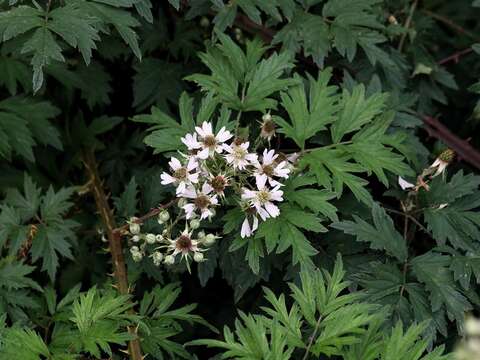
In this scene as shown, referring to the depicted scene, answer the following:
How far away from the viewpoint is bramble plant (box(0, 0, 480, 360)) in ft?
7.60

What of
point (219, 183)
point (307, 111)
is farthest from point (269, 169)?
point (307, 111)

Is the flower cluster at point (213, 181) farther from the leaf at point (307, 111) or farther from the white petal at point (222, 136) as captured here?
the leaf at point (307, 111)

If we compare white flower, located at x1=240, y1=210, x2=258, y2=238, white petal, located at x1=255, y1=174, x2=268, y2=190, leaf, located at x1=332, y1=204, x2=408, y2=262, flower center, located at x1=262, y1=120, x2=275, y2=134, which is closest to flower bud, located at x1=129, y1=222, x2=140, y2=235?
white flower, located at x1=240, y1=210, x2=258, y2=238

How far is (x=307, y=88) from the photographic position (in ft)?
9.77

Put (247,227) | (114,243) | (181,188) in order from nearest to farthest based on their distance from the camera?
(181,188) → (247,227) → (114,243)

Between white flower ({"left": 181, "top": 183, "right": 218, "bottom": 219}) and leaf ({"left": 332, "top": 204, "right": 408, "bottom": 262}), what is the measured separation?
1.64ft

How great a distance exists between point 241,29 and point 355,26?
0.56m

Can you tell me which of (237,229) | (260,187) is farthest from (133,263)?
(260,187)

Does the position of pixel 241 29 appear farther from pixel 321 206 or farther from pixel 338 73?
pixel 321 206

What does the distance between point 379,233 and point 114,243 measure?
1.03 m

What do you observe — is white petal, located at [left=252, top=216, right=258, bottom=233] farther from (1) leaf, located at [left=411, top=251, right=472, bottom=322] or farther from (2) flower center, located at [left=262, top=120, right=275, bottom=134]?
(1) leaf, located at [left=411, top=251, right=472, bottom=322]

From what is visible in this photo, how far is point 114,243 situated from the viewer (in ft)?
8.85

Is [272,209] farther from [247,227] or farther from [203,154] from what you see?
[203,154]

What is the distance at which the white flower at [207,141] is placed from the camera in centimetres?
233
